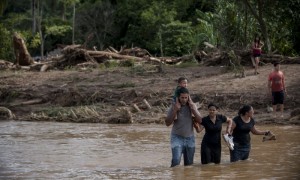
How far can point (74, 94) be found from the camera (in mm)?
24844

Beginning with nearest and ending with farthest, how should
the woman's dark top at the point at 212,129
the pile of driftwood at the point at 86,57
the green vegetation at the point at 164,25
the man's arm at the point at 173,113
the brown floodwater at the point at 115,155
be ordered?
the man's arm at the point at 173,113 < the woman's dark top at the point at 212,129 < the brown floodwater at the point at 115,155 < the green vegetation at the point at 164,25 < the pile of driftwood at the point at 86,57

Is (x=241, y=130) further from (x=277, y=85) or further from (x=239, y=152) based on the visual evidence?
(x=277, y=85)

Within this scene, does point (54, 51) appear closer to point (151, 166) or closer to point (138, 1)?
point (138, 1)

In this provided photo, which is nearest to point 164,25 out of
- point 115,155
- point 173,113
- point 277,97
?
point 277,97

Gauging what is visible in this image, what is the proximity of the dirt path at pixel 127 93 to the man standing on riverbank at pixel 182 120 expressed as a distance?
8547mm

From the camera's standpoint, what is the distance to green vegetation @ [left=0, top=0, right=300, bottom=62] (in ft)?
97.4

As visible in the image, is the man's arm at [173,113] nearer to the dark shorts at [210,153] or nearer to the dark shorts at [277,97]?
the dark shorts at [210,153]

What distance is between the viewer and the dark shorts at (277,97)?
2065 cm

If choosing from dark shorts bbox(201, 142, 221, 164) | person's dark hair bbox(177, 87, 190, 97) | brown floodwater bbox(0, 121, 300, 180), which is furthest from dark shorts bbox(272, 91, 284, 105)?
person's dark hair bbox(177, 87, 190, 97)

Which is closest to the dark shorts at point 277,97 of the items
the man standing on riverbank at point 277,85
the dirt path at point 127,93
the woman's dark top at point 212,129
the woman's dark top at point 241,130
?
the man standing on riverbank at point 277,85

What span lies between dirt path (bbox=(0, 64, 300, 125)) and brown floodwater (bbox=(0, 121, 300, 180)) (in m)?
1.10

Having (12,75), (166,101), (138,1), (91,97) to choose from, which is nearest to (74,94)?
(91,97)

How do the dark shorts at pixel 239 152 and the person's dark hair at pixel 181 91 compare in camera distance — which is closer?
the person's dark hair at pixel 181 91

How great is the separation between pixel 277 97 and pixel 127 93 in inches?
227
